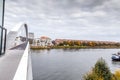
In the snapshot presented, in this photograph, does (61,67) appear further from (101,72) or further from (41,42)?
(41,42)

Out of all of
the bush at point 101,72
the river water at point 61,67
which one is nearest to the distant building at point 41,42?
the river water at point 61,67

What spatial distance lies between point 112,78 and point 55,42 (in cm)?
11464

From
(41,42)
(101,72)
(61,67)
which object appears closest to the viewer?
(101,72)

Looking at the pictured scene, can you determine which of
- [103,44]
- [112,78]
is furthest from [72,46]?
[112,78]

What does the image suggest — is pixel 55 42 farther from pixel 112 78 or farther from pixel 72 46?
pixel 112 78

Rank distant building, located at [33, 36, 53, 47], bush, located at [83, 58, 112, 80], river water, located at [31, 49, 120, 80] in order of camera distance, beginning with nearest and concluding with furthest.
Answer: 1. bush, located at [83, 58, 112, 80]
2. river water, located at [31, 49, 120, 80]
3. distant building, located at [33, 36, 53, 47]

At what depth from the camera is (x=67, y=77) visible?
106ft

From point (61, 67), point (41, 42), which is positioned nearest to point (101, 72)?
point (61, 67)

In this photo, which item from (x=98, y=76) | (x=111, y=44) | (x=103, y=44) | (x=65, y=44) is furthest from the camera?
(x=111, y=44)

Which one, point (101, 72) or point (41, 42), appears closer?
point (101, 72)

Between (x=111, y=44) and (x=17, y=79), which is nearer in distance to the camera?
(x=17, y=79)

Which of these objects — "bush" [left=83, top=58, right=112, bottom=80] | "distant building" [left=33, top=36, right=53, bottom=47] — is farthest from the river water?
"distant building" [left=33, top=36, right=53, bottom=47]

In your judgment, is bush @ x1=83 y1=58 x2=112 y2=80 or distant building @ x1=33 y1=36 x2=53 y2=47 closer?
bush @ x1=83 y1=58 x2=112 y2=80

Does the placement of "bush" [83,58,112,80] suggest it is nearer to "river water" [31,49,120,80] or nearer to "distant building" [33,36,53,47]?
"river water" [31,49,120,80]
